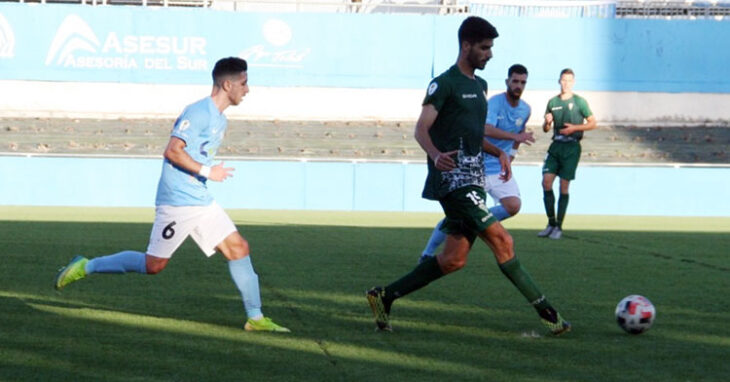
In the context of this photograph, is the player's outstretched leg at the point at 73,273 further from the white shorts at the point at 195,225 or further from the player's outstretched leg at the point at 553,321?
the player's outstretched leg at the point at 553,321

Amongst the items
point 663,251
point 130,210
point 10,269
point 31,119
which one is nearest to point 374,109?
point 31,119

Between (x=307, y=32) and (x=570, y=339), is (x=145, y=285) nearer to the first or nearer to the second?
(x=570, y=339)

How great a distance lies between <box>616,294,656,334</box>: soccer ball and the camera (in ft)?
23.6

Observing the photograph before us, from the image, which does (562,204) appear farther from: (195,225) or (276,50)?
(276,50)

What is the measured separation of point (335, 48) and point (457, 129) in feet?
94.2

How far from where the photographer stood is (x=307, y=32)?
116ft

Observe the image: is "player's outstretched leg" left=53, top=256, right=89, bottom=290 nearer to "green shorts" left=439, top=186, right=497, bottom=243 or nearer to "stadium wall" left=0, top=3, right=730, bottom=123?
"green shorts" left=439, top=186, right=497, bottom=243

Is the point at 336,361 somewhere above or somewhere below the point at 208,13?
below

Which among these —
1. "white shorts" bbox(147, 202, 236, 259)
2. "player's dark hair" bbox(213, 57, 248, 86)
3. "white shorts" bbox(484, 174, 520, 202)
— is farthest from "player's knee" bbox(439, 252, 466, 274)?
"white shorts" bbox(484, 174, 520, 202)

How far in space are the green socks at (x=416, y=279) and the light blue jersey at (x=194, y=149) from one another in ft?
4.36

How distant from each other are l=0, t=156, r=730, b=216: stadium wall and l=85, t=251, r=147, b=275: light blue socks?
16.6 m

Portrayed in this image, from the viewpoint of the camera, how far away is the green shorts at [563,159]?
15594mm

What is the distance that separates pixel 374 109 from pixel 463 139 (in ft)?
94.3

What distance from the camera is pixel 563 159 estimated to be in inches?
615
